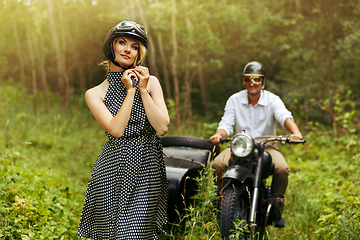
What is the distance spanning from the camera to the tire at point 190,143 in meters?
3.79

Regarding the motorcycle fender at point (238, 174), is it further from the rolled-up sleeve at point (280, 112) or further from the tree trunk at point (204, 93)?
the tree trunk at point (204, 93)

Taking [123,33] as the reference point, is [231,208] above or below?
below

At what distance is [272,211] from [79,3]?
18421mm

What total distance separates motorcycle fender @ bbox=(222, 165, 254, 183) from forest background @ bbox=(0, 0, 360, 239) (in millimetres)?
708

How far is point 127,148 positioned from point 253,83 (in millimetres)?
2091

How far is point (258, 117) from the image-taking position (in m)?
4.12

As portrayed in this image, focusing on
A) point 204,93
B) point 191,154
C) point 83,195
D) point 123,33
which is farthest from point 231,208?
point 204,93

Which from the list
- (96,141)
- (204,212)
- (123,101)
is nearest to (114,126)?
(123,101)

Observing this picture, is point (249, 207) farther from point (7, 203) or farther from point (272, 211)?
point (7, 203)

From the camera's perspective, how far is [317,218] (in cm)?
432

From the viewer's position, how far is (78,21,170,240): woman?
7.41 feet

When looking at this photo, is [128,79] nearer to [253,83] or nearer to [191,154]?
[191,154]

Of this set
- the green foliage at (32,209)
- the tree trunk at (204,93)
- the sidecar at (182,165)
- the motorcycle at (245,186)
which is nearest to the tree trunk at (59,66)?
the tree trunk at (204,93)

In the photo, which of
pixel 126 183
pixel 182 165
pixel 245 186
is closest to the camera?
pixel 126 183
